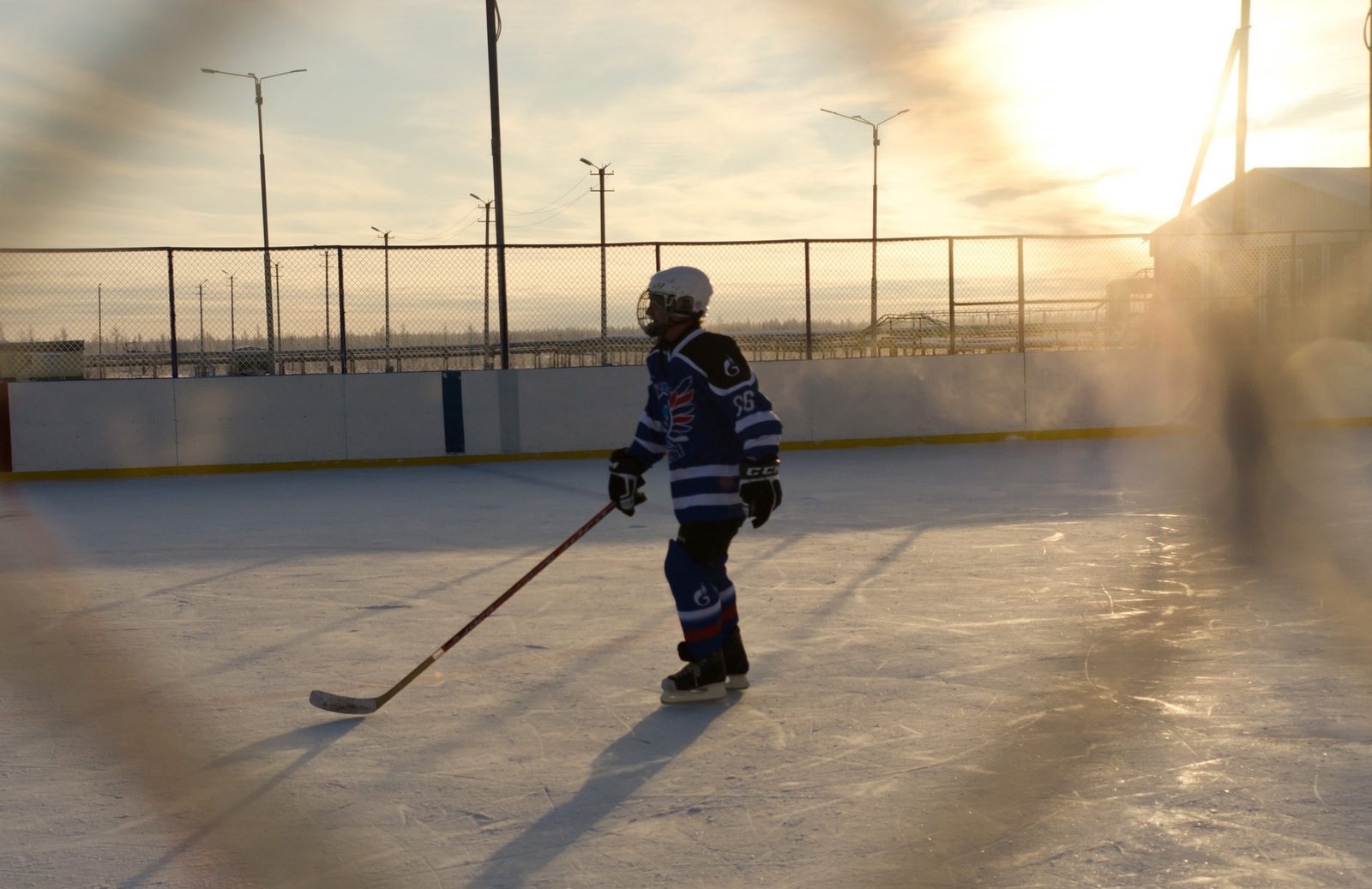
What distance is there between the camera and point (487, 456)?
15.1 meters

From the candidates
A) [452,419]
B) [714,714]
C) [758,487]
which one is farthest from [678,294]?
[452,419]

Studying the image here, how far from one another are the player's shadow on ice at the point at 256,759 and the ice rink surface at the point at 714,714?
0.02 meters

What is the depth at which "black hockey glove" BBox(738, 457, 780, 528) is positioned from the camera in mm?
Answer: 4176

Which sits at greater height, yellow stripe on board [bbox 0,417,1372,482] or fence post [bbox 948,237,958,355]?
fence post [bbox 948,237,958,355]

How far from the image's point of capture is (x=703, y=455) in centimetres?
437

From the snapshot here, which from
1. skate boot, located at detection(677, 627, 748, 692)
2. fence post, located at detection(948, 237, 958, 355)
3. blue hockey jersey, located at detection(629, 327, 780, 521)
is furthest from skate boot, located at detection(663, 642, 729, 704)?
fence post, located at detection(948, 237, 958, 355)

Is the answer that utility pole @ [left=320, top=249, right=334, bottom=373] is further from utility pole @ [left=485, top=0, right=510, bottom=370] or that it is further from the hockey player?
the hockey player

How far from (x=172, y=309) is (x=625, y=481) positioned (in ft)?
35.4

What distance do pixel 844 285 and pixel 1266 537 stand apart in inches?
307

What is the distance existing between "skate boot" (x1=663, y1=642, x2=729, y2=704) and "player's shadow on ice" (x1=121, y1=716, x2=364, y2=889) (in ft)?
3.44

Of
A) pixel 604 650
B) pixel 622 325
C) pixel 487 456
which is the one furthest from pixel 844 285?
pixel 604 650

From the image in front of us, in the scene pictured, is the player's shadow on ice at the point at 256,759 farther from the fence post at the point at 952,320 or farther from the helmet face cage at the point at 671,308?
the fence post at the point at 952,320

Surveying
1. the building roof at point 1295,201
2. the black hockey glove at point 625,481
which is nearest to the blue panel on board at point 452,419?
the black hockey glove at point 625,481

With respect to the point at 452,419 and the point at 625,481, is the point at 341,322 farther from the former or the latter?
the point at 625,481
